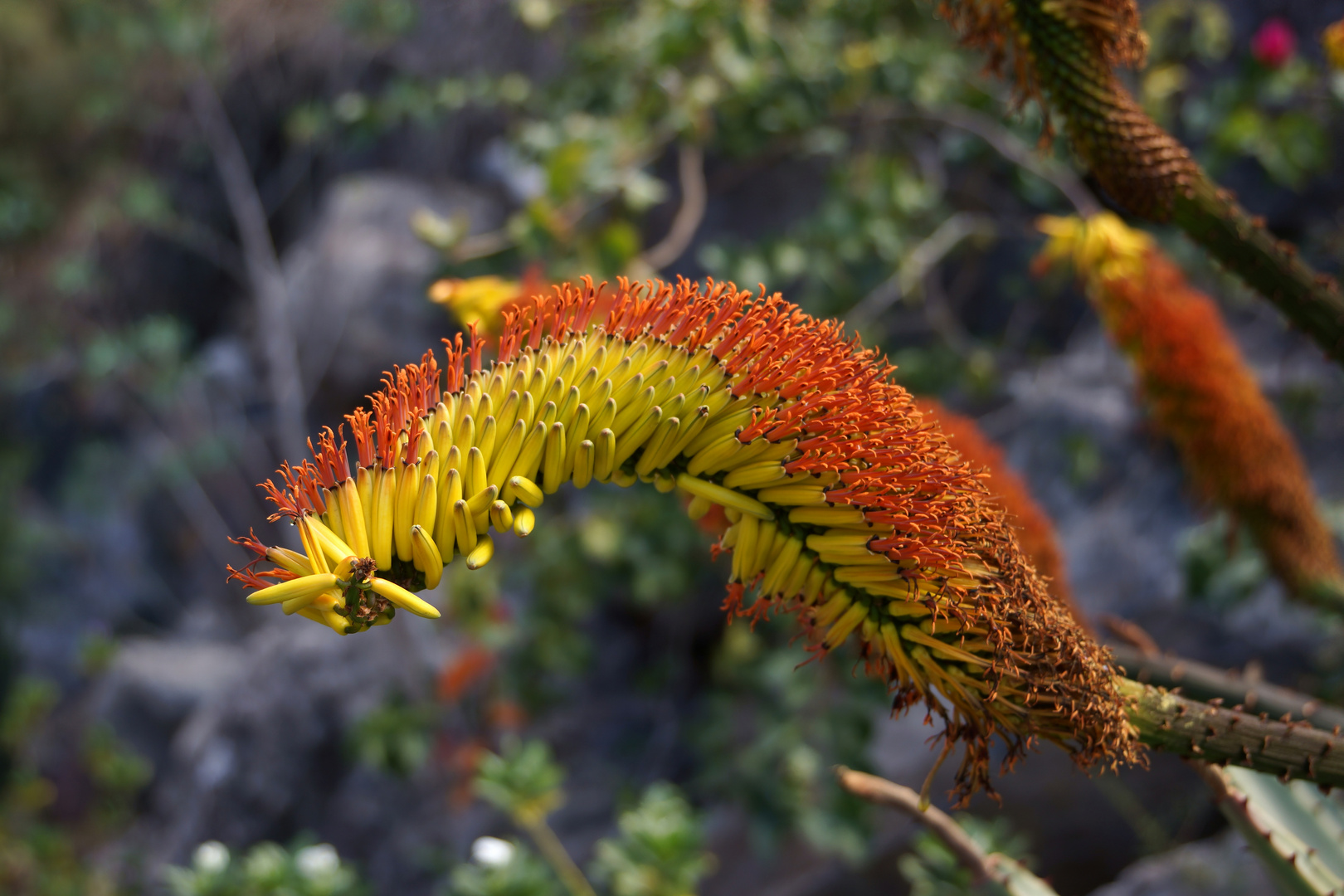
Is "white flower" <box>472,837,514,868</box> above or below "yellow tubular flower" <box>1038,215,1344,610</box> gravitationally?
below

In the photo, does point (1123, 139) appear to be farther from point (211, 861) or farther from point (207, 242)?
point (207, 242)

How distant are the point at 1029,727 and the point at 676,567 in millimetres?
1982

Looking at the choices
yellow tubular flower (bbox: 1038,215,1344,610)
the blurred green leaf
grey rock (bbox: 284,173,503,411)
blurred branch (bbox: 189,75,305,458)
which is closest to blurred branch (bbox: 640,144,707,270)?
yellow tubular flower (bbox: 1038,215,1344,610)

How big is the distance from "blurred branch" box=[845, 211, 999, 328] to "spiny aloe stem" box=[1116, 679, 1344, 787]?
79.3 inches

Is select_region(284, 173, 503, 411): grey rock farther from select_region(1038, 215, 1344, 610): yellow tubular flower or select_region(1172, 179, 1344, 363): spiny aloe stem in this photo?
select_region(1172, 179, 1344, 363): spiny aloe stem

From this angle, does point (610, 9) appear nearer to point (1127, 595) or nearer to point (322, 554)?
point (1127, 595)

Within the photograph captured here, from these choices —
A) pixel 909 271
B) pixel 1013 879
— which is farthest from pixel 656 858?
pixel 909 271

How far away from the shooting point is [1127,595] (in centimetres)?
265

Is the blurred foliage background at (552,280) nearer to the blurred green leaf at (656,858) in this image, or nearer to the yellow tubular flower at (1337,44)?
the blurred green leaf at (656,858)

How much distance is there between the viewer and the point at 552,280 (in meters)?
2.41

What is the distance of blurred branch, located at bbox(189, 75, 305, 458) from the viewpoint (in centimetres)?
473

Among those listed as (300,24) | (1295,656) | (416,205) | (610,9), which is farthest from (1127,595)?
(300,24)

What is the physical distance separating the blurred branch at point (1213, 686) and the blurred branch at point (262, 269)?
4284mm

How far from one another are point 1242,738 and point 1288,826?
45cm
